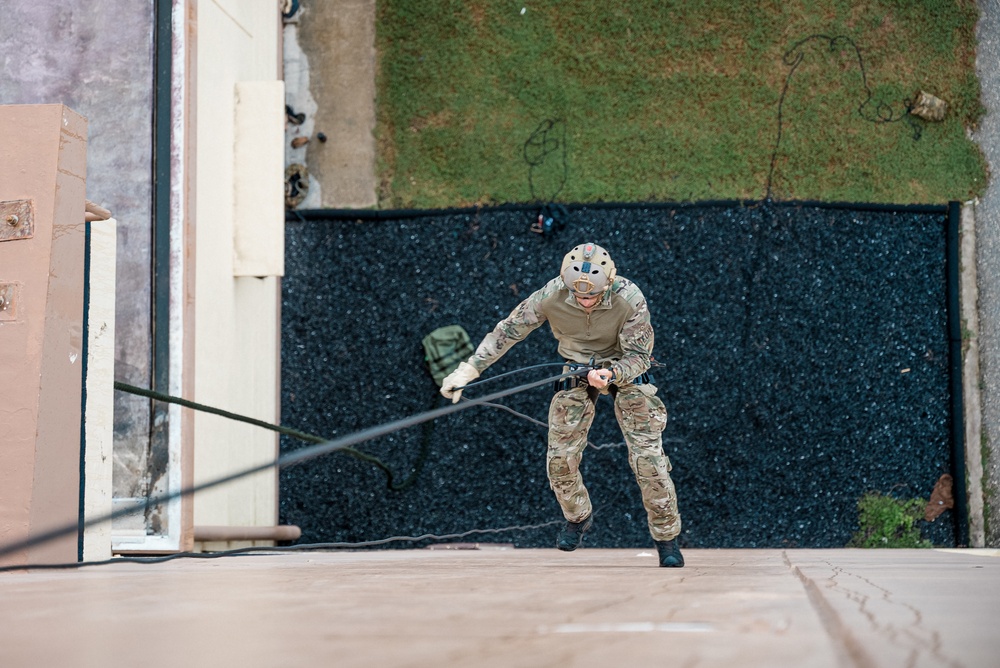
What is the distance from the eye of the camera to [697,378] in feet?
24.8

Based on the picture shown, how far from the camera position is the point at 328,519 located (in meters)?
7.71

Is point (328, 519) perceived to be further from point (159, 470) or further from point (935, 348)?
point (935, 348)

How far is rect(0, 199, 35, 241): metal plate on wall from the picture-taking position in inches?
163

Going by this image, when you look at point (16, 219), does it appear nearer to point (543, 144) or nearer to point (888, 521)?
point (543, 144)

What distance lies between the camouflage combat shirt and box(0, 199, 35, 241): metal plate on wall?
6.76 feet

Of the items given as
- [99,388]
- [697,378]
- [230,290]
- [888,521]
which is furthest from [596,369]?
[888,521]

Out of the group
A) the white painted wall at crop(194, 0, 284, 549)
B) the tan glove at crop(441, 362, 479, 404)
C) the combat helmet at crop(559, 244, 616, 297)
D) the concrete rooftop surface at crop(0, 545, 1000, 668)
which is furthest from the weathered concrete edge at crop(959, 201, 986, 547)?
the concrete rooftop surface at crop(0, 545, 1000, 668)

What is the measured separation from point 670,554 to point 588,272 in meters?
1.30

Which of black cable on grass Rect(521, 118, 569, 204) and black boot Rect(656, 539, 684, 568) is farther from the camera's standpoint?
black cable on grass Rect(521, 118, 569, 204)

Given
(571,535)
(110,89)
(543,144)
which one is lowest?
(571,535)

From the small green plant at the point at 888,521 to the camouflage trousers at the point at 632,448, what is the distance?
2.83 meters

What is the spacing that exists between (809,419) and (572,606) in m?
5.75

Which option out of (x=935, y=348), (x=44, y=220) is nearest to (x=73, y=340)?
(x=44, y=220)

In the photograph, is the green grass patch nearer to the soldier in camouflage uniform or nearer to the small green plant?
the small green plant
